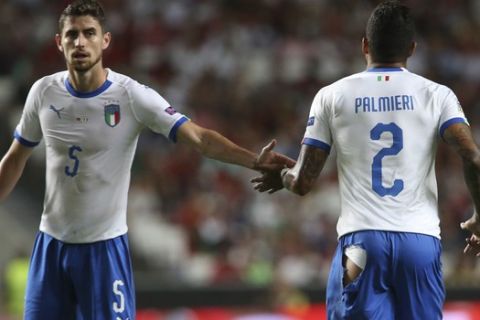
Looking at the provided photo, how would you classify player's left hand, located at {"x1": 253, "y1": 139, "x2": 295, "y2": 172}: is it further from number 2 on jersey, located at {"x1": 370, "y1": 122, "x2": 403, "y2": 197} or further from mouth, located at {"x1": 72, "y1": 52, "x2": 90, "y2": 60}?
mouth, located at {"x1": 72, "y1": 52, "x2": 90, "y2": 60}

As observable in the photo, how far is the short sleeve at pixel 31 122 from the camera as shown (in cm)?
695

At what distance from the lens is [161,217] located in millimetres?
15273

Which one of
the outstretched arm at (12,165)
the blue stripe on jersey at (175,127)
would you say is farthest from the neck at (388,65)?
the outstretched arm at (12,165)

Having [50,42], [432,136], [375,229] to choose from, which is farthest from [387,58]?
[50,42]

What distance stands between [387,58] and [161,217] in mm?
9179

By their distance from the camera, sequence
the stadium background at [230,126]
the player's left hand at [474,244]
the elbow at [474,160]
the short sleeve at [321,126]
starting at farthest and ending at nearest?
the stadium background at [230,126] → the player's left hand at [474,244] → the short sleeve at [321,126] → the elbow at [474,160]

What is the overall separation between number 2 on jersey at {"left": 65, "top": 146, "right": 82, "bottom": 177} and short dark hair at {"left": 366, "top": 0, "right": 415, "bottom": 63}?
72.8 inches

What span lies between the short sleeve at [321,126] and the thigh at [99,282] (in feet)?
4.61

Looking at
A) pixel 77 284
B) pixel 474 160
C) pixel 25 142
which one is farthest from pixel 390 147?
pixel 25 142

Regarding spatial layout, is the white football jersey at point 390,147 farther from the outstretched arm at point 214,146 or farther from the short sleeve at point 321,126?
the outstretched arm at point 214,146

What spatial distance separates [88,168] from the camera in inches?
268

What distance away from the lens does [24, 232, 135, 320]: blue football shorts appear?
6762 mm

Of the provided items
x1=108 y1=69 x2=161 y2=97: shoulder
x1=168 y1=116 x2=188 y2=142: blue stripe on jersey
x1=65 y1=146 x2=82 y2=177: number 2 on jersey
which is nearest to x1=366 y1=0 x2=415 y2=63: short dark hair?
x1=168 y1=116 x2=188 y2=142: blue stripe on jersey

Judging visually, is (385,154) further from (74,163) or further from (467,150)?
(74,163)
